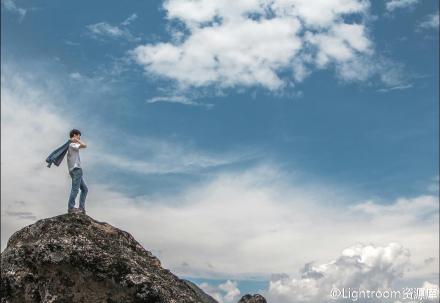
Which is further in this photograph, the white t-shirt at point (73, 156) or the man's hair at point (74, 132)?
the man's hair at point (74, 132)

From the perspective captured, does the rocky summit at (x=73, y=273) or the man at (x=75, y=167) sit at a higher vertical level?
the man at (x=75, y=167)

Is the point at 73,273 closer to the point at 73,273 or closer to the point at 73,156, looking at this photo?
the point at 73,273

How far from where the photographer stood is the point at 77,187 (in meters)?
23.0

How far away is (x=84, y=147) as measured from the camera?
76.3 feet

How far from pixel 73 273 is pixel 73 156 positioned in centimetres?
715

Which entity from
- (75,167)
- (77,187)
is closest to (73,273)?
(77,187)

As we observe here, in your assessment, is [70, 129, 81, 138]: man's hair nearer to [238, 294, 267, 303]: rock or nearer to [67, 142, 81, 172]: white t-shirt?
[67, 142, 81, 172]: white t-shirt

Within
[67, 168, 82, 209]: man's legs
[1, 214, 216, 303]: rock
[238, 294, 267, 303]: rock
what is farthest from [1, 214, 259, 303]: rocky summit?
[238, 294, 267, 303]: rock

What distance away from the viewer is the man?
903 inches

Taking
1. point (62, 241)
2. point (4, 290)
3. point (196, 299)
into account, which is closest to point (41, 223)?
point (62, 241)

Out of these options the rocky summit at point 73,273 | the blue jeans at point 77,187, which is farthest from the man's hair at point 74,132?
the rocky summit at point 73,273

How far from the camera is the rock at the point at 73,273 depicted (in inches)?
680

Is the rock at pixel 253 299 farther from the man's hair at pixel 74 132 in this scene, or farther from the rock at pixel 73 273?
the man's hair at pixel 74 132

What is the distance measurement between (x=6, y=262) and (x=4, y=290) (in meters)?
0.97
